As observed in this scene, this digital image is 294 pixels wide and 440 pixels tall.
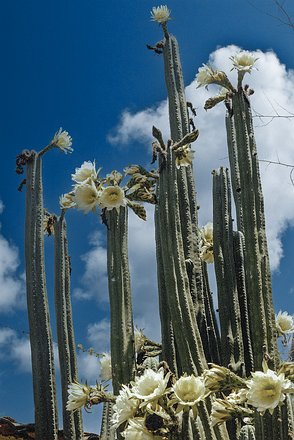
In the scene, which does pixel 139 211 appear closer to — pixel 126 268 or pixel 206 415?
pixel 126 268

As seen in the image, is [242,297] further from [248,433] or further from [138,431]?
[138,431]

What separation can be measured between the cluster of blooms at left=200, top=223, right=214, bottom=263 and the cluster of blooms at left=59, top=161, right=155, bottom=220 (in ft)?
2.78

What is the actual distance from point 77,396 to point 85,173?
49.8 inches

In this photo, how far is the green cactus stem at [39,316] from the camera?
5012 mm

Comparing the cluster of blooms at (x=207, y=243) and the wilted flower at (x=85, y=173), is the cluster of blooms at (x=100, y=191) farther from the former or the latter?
the cluster of blooms at (x=207, y=243)

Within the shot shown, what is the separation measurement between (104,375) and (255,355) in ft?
→ 3.70

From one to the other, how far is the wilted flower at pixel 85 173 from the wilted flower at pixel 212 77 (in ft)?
2.91

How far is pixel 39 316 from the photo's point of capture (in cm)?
518

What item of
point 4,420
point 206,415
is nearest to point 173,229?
point 206,415

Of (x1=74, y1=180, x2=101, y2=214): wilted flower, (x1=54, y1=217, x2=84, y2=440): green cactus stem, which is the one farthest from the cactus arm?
(x1=54, y1=217, x2=84, y2=440): green cactus stem

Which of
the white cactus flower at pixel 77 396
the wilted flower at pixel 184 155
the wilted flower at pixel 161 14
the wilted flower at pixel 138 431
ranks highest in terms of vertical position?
the wilted flower at pixel 161 14

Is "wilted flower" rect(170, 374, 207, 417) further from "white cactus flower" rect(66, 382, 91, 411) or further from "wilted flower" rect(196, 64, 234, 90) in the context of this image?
"wilted flower" rect(196, 64, 234, 90)

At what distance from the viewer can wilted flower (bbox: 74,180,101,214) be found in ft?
13.4

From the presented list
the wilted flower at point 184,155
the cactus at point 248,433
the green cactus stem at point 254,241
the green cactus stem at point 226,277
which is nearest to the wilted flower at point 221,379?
the cactus at point 248,433
